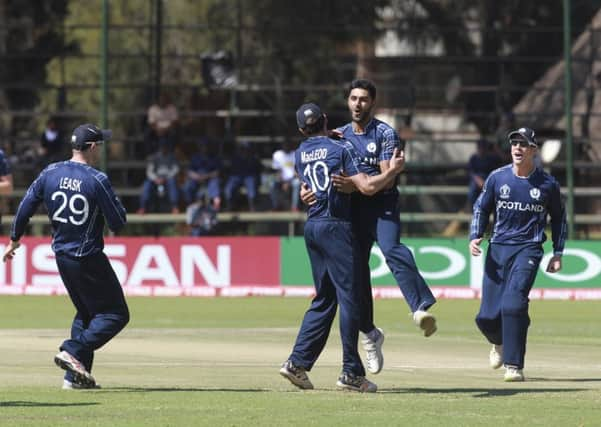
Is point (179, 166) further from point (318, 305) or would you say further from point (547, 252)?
point (318, 305)

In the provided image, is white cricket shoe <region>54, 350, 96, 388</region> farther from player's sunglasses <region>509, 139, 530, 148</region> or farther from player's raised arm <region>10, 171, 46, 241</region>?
player's sunglasses <region>509, 139, 530, 148</region>

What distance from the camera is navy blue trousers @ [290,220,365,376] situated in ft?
39.6

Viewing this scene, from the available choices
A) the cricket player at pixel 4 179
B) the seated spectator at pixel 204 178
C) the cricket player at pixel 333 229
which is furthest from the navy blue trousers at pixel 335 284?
the seated spectator at pixel 204 178

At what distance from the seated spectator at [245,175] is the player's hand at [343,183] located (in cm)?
2011

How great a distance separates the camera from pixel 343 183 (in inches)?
469

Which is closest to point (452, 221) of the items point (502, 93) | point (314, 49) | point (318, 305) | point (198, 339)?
point (502, 93)

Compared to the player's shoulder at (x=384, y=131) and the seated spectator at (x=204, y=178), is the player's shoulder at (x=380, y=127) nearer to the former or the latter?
the player's shoulder at (x=384, y=131)

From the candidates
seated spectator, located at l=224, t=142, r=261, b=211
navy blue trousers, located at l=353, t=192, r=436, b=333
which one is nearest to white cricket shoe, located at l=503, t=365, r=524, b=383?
navy blue trousers, located at l=353, t=192, r=436, b=333

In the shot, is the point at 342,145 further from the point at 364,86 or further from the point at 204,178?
the point at 204,178

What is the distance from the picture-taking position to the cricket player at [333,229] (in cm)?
1198

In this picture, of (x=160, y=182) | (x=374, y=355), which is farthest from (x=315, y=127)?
(x=160, y=182)

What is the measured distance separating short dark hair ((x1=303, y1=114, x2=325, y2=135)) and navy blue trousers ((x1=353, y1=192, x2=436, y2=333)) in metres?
0.70

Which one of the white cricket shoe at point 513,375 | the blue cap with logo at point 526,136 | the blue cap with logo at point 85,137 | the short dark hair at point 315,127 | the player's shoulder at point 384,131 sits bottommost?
the white cricket shoe at point 513,375

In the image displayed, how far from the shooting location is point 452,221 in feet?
106
